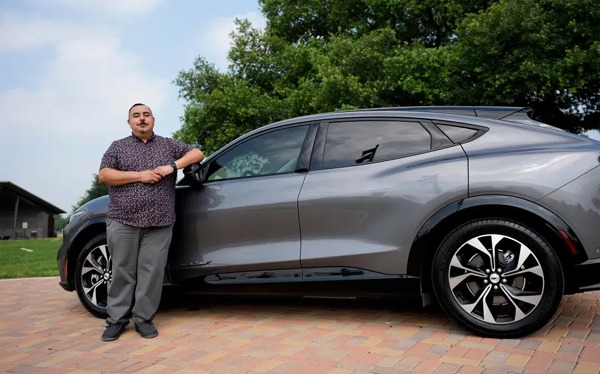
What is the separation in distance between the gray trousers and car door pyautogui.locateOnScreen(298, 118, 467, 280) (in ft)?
3.69

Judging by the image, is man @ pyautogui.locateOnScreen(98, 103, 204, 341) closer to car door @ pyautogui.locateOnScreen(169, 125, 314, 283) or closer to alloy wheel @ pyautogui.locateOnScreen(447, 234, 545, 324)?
car door @ pyautogui.locateOnScreen(169, 125, 314, 283)

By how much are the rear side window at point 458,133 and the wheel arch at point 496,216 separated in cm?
46

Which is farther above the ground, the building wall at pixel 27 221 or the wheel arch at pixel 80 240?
the wheel arch at pixel 80 240

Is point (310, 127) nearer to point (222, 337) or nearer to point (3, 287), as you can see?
point (222, 337)

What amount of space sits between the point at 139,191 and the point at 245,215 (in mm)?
808

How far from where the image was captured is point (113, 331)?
390 centimetres

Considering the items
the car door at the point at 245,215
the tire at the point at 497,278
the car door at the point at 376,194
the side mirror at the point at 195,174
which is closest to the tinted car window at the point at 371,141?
the car door at the point at 376,194

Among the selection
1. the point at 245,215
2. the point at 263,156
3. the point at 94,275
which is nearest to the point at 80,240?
the point at 94,275

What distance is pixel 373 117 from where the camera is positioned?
4.03 meters

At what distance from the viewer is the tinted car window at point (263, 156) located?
415cm

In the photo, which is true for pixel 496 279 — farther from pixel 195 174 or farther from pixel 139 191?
pixel 139 191

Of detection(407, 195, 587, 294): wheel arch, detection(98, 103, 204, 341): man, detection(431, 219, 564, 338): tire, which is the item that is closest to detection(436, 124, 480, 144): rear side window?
detection(407, 195, 587, 294): wheel arch

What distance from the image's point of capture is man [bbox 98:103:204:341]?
13.0 ft

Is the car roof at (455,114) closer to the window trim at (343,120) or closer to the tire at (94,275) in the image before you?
the window trim at (343,120)
